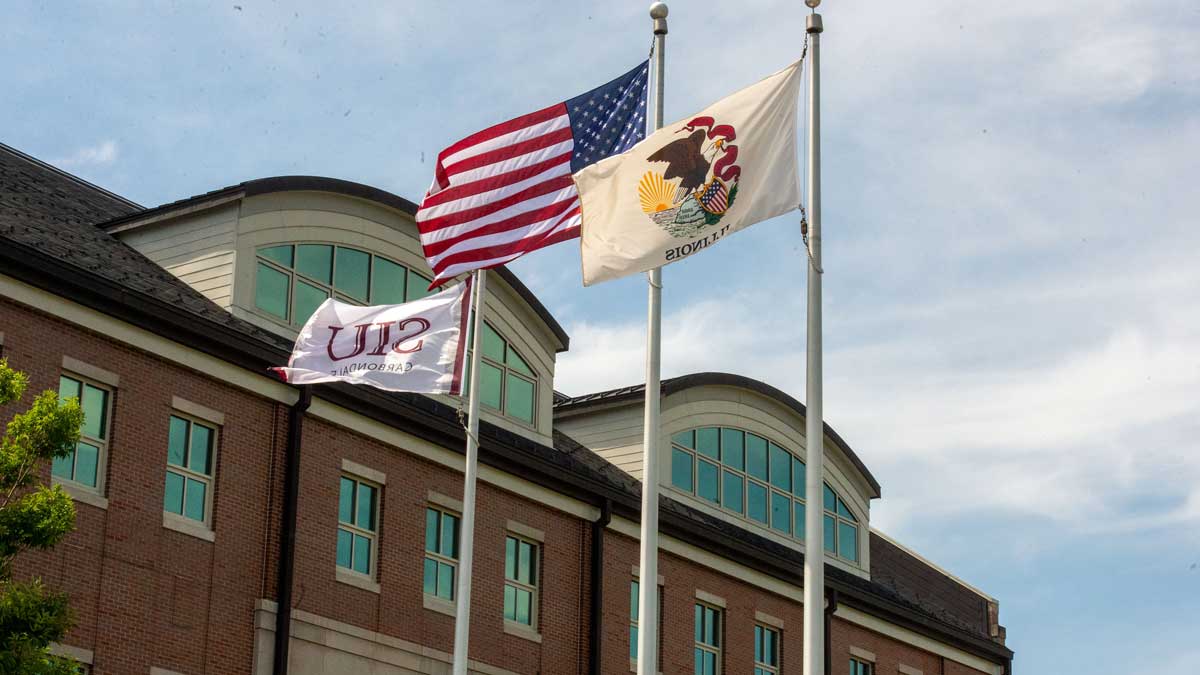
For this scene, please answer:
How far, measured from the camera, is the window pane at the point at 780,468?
1576 inches

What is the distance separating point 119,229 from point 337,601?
7068mm

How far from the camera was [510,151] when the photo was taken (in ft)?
71.5

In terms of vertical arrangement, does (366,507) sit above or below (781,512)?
below

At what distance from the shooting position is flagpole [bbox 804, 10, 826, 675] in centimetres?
1761

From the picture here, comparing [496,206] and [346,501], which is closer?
Result: [496,206]

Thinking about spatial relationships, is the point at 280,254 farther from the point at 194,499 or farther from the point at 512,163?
the point at 512,163

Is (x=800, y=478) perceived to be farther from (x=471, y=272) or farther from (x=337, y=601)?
(x=471, y=272)

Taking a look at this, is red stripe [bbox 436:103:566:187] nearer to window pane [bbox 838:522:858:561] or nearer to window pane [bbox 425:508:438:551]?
window pane [bbox 425:508:438:551]

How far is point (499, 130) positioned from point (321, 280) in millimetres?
8546

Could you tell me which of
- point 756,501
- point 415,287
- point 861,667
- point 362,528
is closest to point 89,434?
point 362,528

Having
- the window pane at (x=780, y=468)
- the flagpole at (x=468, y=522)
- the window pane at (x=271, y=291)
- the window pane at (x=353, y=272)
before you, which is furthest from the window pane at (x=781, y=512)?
the flagpole at (x=468, y=522)

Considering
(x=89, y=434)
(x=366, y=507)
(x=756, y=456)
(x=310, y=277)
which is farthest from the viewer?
(x=756, y=456)

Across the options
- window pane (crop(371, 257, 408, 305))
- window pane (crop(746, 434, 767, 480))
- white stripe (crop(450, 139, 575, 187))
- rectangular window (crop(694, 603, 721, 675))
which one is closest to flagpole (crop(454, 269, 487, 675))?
white stripe (crop(450, 139, 575, 187))

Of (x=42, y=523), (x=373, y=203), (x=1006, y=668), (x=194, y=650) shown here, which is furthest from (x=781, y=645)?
(x=42, y=523)
